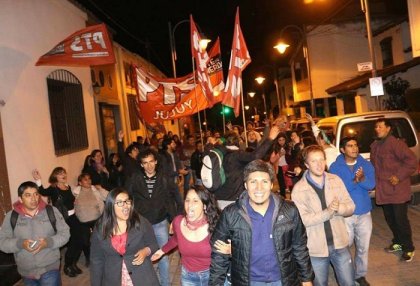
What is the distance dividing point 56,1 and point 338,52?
945 inches

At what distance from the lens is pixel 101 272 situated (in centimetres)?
398

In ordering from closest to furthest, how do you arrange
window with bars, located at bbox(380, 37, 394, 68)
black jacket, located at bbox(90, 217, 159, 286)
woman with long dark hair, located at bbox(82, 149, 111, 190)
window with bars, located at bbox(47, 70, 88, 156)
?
1. black jacket, located at bbox(90, 217, 159, 286)
2. woman with long dark hair, located at bbox(82, 149, 111, 190)
3. window with bars, located at bbox(47, 70, 88, 156)
4. window with bars, located at bbox(380, 37, 394, 68)

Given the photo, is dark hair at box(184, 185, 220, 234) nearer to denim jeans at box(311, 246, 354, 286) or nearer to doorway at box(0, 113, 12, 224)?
denim jeans at box(311, 246, 354, 286)

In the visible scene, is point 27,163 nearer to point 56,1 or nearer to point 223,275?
point 56,1

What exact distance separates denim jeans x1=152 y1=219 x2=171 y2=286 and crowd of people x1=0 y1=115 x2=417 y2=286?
0.01m

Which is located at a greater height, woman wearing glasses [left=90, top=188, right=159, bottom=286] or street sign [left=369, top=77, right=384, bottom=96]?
street sign [left=369, top=77, right=384, bottom=96]

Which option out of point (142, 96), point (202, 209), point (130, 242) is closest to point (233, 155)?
point (202, 209)

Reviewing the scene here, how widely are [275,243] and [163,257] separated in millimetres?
2612

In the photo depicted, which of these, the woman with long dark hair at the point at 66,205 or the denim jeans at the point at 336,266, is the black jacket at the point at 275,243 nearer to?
the denim jeans at the point at 336,266

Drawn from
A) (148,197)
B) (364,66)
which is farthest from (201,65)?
(364,66)

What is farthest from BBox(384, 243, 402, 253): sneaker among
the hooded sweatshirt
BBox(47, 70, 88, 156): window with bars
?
BBox(47, 70, 88, 156): window with bars

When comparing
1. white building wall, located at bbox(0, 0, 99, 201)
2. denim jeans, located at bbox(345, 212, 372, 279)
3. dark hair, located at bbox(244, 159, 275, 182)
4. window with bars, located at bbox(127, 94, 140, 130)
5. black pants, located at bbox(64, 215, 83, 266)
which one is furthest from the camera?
window with bars, located at bbox(127, 94, 140, 130)

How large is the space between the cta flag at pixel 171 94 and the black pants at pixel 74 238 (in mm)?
4224

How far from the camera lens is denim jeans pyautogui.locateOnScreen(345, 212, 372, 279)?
5.37m
